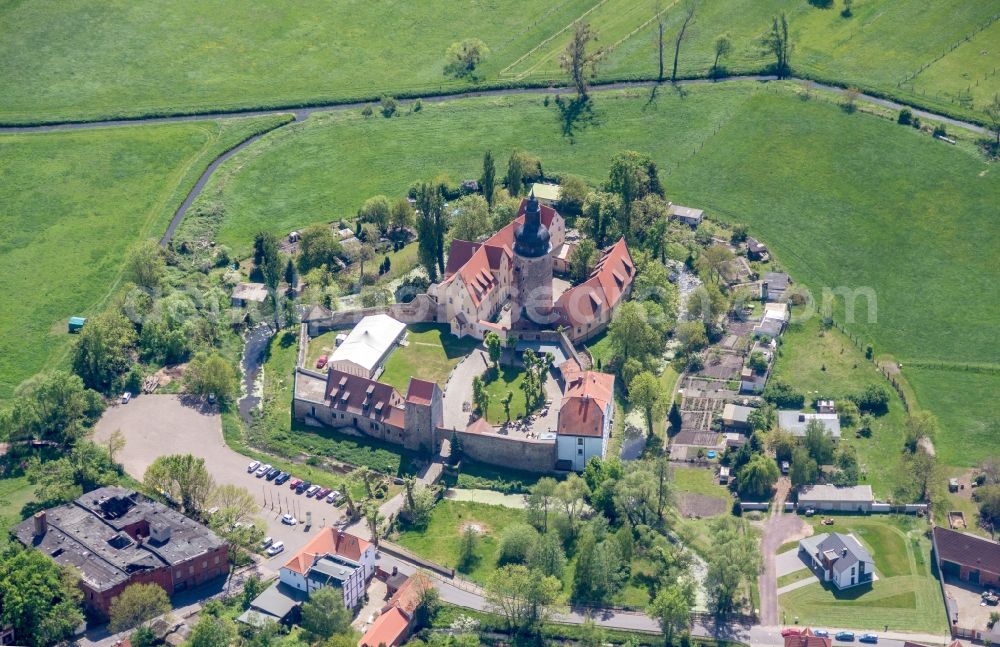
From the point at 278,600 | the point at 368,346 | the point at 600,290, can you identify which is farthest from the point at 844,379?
the point at 278,600

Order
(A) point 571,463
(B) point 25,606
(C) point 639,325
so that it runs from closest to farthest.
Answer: (B) point 25,606, (A) point 571,463, (C) point 639,325

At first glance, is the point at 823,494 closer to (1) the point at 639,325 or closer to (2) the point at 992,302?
(1) the point at 639,325

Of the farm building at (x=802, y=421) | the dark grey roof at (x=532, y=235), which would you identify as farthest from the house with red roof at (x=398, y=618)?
the dark grey roof at (x=532, y=235)

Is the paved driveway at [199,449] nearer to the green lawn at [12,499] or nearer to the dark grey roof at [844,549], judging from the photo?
the green lawn at [12,499]

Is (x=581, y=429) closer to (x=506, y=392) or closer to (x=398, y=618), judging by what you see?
(x=506, y=392)

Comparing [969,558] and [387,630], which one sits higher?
[387,630]

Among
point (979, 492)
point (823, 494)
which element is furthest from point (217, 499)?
point (979, 492)
